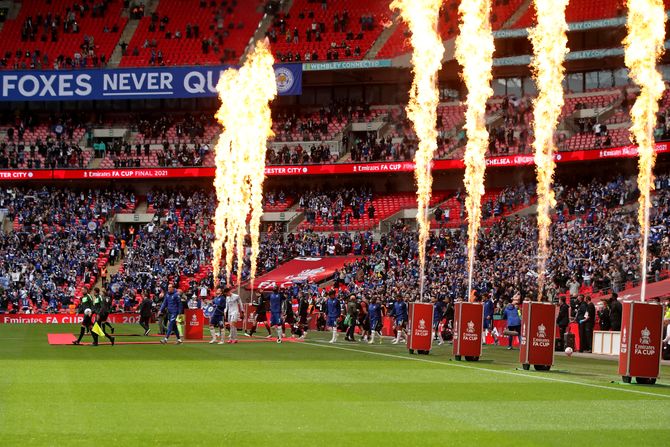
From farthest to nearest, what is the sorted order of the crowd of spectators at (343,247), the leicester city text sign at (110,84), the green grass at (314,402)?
the leicester city text sign at (110,84)
the crowd of spectators at (343,247)
the green grass at (314,402)

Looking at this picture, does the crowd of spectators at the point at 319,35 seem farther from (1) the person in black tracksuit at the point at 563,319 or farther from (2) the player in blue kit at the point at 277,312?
(1) the person in black tracksuit at the point at 563,319

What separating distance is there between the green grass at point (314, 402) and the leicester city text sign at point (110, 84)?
47.2 meters

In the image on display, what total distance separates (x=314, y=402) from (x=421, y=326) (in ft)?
41.9

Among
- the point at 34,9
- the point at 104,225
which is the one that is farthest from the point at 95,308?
the point at 34,9

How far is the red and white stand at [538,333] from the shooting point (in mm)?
23562

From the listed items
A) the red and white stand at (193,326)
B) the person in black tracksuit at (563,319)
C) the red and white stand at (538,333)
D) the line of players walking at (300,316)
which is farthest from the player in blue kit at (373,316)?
the red and white stand at (538,333)

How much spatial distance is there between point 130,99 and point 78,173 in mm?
6754

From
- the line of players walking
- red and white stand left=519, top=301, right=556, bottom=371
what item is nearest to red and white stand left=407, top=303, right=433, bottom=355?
red and white stand left=519, top=301, right=556, bottom=371

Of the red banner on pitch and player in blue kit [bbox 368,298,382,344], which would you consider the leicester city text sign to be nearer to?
the red banner on pitch

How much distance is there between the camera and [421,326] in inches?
1141

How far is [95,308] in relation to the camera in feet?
106

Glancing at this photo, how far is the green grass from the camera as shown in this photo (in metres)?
12.9

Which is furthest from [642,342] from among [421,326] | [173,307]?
[173,307]

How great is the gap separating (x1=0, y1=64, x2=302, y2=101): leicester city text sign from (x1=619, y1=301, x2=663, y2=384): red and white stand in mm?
53853
